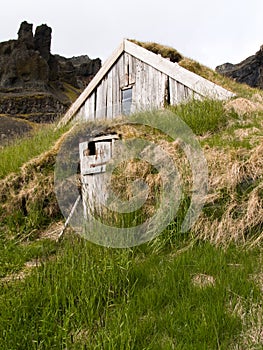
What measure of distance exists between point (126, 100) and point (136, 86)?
17.4 inches

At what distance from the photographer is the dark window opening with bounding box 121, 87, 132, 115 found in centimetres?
928

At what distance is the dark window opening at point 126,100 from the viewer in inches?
366

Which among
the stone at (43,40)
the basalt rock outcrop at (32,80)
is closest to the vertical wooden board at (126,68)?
the basalt rock outcrop at (32,80)

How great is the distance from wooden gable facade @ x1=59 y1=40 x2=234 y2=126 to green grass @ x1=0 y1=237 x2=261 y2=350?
177 inches

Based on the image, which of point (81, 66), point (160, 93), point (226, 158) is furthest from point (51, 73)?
point (226, 158)

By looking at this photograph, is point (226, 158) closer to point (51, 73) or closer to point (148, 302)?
point (148, 302)

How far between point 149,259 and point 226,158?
1816 mm

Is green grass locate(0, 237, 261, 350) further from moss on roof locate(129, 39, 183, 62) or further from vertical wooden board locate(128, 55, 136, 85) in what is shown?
moss on roof locate(129, 39, 183, 62)

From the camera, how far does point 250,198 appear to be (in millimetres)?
4152

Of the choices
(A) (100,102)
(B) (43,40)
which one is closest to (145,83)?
(A) (100,102)

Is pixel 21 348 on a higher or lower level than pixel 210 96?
lower

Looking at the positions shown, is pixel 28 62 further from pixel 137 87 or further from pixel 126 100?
pixel 137 87

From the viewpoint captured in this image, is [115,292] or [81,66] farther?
[81,66]

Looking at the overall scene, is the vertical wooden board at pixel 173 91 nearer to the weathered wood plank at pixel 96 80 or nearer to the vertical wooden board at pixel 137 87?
the vertical wooden board at pixel 137 87
